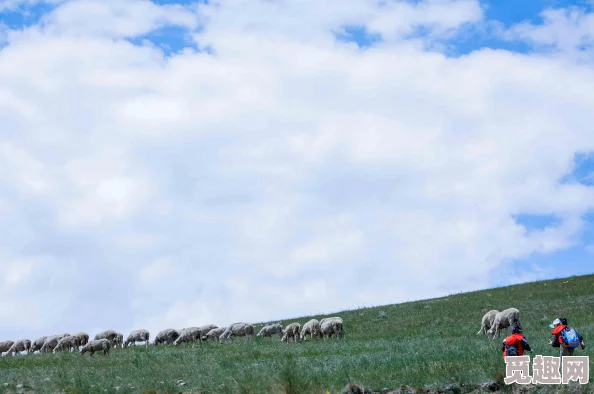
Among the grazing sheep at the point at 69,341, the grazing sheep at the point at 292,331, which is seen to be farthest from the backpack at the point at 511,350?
the grazing sheep at the point at 69,341

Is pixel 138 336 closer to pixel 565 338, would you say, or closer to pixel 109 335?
pixel 109 335

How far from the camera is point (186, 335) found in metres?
43.5

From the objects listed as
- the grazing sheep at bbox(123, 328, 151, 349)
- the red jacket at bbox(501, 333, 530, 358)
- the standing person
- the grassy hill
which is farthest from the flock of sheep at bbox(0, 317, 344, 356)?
the red jacket at bbox(501, 333, 530, 358)

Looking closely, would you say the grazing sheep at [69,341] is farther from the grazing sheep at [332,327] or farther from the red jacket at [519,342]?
the red jacket at [519,342]

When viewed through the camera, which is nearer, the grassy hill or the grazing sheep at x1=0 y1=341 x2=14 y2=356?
the grassy hill

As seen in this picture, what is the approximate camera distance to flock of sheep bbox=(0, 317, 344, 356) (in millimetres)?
39531

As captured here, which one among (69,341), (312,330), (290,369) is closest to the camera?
(290,369)

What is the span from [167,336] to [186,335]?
2.64 meters

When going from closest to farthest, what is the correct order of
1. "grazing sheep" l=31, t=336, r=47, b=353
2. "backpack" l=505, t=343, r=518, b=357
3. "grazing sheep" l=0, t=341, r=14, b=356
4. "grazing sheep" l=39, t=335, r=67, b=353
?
"backpack" l=505, t=343, r=518, b=357
"grazing sheep" l=39, t=335, r=67, b=353
"grazing sheep" l=31, t=336, r=47, b=353
"grazing sheep" l=0, t=341, r=14, b=356

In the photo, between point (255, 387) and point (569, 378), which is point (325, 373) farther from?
point (569, 378)

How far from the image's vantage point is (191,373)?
20188 mm

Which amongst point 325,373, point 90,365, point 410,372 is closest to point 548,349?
point 410,372

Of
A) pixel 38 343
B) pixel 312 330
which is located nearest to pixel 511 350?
pixel 312 330

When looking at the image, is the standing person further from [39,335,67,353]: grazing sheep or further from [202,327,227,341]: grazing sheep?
[39,335,67,353]: grazing sheep
